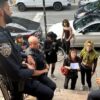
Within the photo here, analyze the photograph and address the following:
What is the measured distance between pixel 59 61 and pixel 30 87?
8.90m

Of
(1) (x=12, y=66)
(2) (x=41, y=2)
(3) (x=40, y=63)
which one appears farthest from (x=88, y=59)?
(2) (x=41, y=2)

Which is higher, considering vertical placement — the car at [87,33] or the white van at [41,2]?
the white van at [41,2]

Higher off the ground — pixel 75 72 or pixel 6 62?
pixel 6 62

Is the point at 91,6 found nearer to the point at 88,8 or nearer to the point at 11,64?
the point at 88,8

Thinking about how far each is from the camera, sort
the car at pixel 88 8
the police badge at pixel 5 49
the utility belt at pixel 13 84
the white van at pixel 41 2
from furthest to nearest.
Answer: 1. the white van at pixel 41 2
2. the car at pixel 88 8
3. the utility belt at pixel 13 84
4. the police badge at pixel 5 49

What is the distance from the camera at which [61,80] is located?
1101 centimetres

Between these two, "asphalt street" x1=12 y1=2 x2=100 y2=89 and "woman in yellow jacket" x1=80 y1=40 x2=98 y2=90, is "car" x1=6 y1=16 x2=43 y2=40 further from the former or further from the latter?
"woman in yellow jacket" x1=80 y1=40 x2=98 y2=90

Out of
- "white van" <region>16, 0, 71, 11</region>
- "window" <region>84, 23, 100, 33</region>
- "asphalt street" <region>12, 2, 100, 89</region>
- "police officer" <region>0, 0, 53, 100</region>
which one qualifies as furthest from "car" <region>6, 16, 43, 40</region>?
"police officer" <region>0, 0, 53, 100</region>

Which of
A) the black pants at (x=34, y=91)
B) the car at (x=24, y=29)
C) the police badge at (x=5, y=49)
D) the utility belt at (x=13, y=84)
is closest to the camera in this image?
the police badge at (x=5, y=49)

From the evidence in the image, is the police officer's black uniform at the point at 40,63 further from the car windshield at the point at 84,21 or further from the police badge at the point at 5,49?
the car windshield at the point at 84,21

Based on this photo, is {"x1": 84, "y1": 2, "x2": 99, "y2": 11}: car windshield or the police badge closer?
the police badge

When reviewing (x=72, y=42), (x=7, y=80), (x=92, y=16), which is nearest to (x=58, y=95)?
(x=7, y=80)

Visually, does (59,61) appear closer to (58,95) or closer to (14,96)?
(58,95)

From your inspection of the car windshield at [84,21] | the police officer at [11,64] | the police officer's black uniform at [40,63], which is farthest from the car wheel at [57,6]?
the police officer at [11,64]
